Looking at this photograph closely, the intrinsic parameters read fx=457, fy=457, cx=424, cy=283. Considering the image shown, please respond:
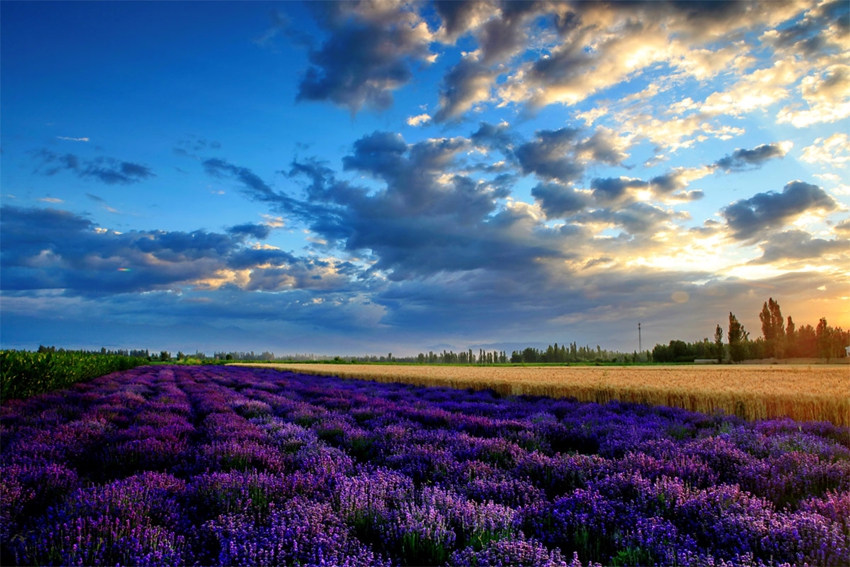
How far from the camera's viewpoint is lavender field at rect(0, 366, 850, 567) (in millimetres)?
2664

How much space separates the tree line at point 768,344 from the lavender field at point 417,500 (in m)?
62.0

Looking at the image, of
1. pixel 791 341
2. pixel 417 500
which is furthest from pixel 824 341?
pixel 417 500

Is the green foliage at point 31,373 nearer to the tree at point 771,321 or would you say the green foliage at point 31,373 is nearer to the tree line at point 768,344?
the tree line at point 768,344

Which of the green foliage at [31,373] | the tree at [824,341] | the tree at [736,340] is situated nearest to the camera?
the green foliage at [31,373]

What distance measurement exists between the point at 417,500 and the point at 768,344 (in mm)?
76308

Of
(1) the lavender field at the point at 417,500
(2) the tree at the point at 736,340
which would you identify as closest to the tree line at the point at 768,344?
(2) the tree at the point at 736,340

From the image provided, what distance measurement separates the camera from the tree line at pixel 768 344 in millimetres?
53219

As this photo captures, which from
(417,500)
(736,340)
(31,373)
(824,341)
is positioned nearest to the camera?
(417,500)

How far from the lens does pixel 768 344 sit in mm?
63000

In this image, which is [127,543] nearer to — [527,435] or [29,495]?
[29,495]

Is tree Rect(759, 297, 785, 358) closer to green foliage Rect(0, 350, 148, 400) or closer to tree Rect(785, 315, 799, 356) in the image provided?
tree Rect(785, 315, 799, 356)

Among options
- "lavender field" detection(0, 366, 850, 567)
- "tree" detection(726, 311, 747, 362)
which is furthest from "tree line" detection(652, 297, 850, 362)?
"lavender field" detection(0, 366, 850, 567)

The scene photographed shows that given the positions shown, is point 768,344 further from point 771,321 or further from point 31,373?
point 31,373

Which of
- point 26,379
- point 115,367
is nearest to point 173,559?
point 26,379
